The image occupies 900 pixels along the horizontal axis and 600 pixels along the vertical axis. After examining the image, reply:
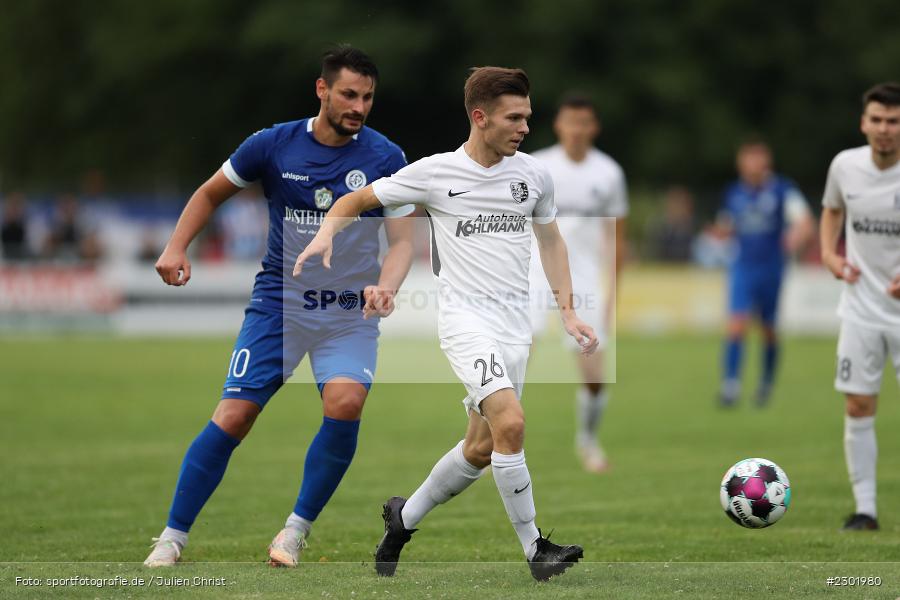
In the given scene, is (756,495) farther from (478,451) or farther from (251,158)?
(251,158)

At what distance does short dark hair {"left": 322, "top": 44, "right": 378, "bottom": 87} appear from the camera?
6.82 metres

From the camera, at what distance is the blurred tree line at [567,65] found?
37.7m

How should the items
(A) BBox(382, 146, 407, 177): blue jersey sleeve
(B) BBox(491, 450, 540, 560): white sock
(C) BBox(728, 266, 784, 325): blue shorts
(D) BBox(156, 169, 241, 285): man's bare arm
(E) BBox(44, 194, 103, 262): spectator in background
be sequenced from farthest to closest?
(E) BBox(44, 194, 103, 262): spectator in background, (C) BBox(728, 266, 784, 325): blue shorts, (A) BBox(382, 146, 407, 177): blue jersey sleeve, (D) BBox(156, 169, 241, 285): man's bare arm, (B) BBox(491, 450, 540, 560): white sock

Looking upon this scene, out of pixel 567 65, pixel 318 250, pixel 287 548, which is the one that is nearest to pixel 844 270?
pixel 318 250

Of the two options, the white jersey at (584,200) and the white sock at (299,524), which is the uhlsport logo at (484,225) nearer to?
the white sock at (299,524)

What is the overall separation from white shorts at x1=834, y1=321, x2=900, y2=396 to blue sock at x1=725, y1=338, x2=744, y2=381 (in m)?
6.36

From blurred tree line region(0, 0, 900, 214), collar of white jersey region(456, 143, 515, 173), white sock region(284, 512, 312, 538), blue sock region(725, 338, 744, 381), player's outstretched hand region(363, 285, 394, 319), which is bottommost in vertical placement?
white sock region(284, 512, 312, 538)

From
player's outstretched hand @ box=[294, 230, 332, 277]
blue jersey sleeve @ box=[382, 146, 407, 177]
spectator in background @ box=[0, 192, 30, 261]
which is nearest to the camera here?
player's outstretched hand @ box=[294, 230, 332, 277]

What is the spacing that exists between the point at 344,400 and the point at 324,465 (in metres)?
0.38

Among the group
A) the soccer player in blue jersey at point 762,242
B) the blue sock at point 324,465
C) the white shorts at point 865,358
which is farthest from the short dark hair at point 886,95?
the soccer player in blue jersey at point 762,242

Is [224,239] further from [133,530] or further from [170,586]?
[170,586]

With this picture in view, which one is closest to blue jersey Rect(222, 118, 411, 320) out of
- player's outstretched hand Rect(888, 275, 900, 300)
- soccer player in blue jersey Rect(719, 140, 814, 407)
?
player's outstretched hand Rect(888, 275, 900, 300)

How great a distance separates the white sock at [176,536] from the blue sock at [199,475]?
0.02m

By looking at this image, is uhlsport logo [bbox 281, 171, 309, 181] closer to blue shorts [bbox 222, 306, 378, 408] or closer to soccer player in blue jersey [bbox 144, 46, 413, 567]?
soccer player in blue jersey [bbox 144, 46, 413, 567]
